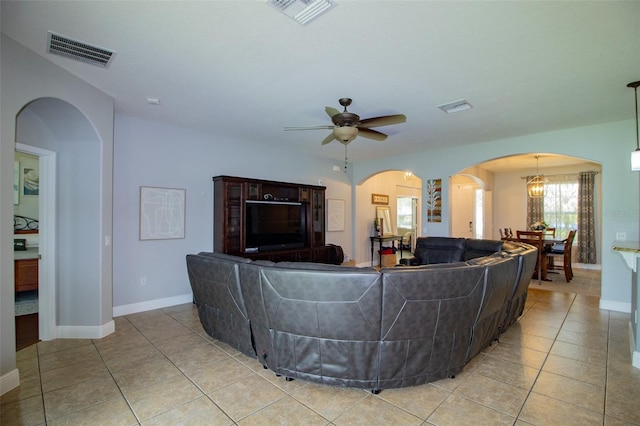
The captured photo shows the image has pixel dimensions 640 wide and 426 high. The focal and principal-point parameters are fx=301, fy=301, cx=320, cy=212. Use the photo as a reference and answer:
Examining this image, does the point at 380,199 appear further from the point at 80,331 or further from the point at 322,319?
the point at 80,331

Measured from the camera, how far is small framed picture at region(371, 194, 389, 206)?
830cm

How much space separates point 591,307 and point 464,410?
384 centimetres

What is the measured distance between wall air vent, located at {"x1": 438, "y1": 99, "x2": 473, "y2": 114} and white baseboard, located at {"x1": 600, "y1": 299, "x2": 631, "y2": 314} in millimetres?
3576

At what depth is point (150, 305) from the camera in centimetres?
434

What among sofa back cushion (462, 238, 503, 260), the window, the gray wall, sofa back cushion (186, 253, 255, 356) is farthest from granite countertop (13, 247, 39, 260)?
the window

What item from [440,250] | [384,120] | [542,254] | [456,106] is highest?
[456,106]

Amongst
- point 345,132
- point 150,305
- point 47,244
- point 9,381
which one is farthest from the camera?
point 150,305

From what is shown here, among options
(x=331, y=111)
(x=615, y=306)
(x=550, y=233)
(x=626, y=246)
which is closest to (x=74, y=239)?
(x=331, y=111)

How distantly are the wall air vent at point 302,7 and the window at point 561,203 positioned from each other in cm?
887

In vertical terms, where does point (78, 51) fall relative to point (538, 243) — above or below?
above

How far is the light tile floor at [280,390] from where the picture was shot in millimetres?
2023

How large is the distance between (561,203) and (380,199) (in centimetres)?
483

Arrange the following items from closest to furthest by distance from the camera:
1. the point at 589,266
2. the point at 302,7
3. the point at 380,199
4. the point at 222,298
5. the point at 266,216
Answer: the point at 302,7
the point at 222,298
the point at 266,216
the point at 589,266
the point at 380,199

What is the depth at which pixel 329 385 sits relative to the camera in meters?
2.33
